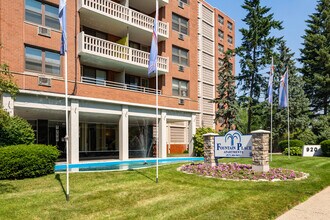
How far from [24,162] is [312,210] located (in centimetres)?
1122

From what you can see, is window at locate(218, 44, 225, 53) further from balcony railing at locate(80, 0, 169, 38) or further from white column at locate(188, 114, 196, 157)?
balcony railing at locate(80, 0, 169, 38)

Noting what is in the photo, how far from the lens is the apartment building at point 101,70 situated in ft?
61.2

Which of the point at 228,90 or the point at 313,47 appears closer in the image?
the point at 228,90

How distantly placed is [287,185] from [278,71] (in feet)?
101

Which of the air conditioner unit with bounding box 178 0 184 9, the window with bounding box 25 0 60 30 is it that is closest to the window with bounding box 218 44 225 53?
the air conditioner unit with bounding box 178 0 184 9

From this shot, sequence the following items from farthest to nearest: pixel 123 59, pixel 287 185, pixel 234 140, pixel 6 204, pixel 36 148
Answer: pixel 123 59
pixel 234 140
pixel 36 148
pixel 287 185
pixel 6 204

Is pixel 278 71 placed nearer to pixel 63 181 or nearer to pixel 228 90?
pixel 228 90

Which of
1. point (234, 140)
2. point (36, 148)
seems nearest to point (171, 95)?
point (234, 140)

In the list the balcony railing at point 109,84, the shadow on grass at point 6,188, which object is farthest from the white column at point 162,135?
the shadow on grass at point 6,188

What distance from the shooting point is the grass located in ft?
26.9

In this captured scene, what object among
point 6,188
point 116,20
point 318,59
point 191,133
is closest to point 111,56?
point 116,20

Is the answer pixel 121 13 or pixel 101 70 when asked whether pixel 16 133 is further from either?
pixel 121 13

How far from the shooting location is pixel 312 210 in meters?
8.66

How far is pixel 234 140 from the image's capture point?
50.3 ft
